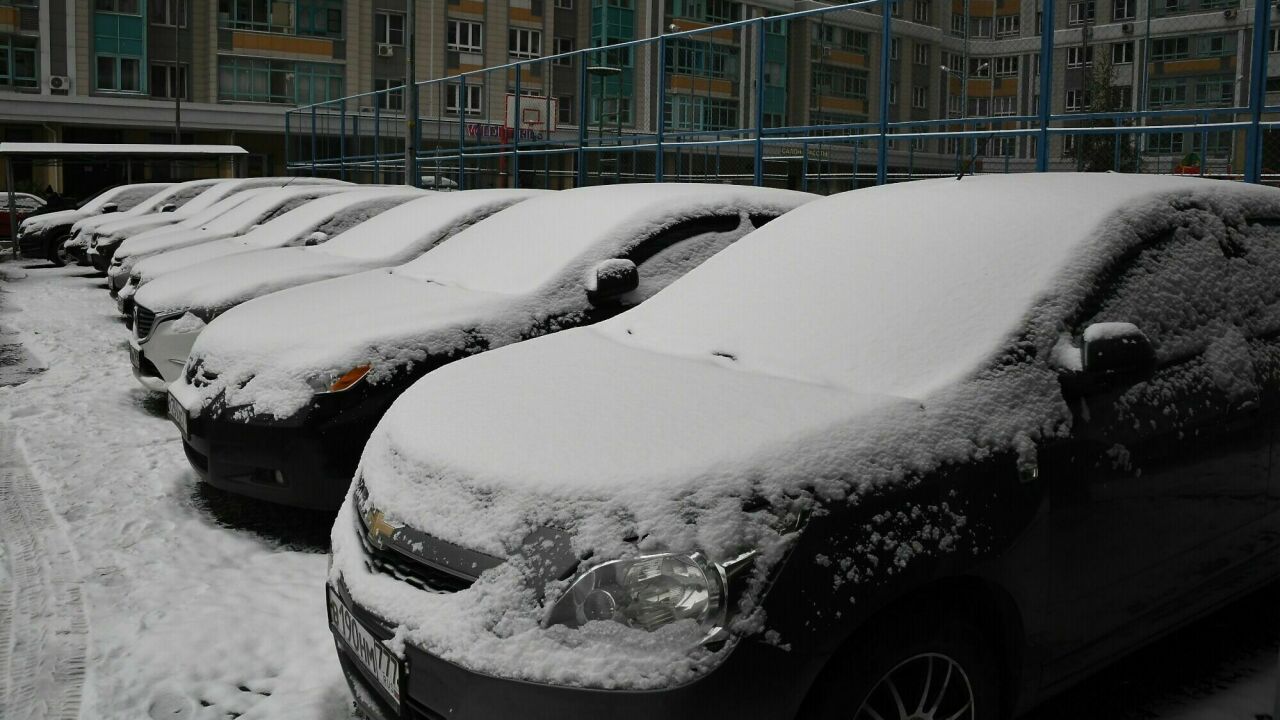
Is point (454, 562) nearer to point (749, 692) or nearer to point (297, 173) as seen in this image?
point (749, 692)

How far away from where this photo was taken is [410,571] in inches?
113

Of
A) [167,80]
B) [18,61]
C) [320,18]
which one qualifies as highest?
[320,18]

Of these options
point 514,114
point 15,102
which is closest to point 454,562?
point 514,114

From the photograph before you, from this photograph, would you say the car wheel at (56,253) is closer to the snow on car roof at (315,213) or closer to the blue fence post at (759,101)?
the snow on car roof at (315,213)

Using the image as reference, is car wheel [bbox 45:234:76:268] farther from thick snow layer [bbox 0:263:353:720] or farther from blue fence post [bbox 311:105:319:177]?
thick snow layer [bbox 0:263:353:720]

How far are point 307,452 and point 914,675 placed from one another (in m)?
3.05

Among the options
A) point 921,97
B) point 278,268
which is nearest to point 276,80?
point 921,97

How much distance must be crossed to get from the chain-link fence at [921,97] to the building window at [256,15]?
2969cm

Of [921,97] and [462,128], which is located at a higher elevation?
[462,128]

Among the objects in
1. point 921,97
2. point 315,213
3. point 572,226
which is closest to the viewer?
point 572,226

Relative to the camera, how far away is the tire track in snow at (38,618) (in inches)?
141

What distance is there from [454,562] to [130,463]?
442cm

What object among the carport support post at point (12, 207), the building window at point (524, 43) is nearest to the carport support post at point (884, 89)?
the carport support post at point (12, 207)

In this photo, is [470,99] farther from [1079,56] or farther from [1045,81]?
[1045,81]
